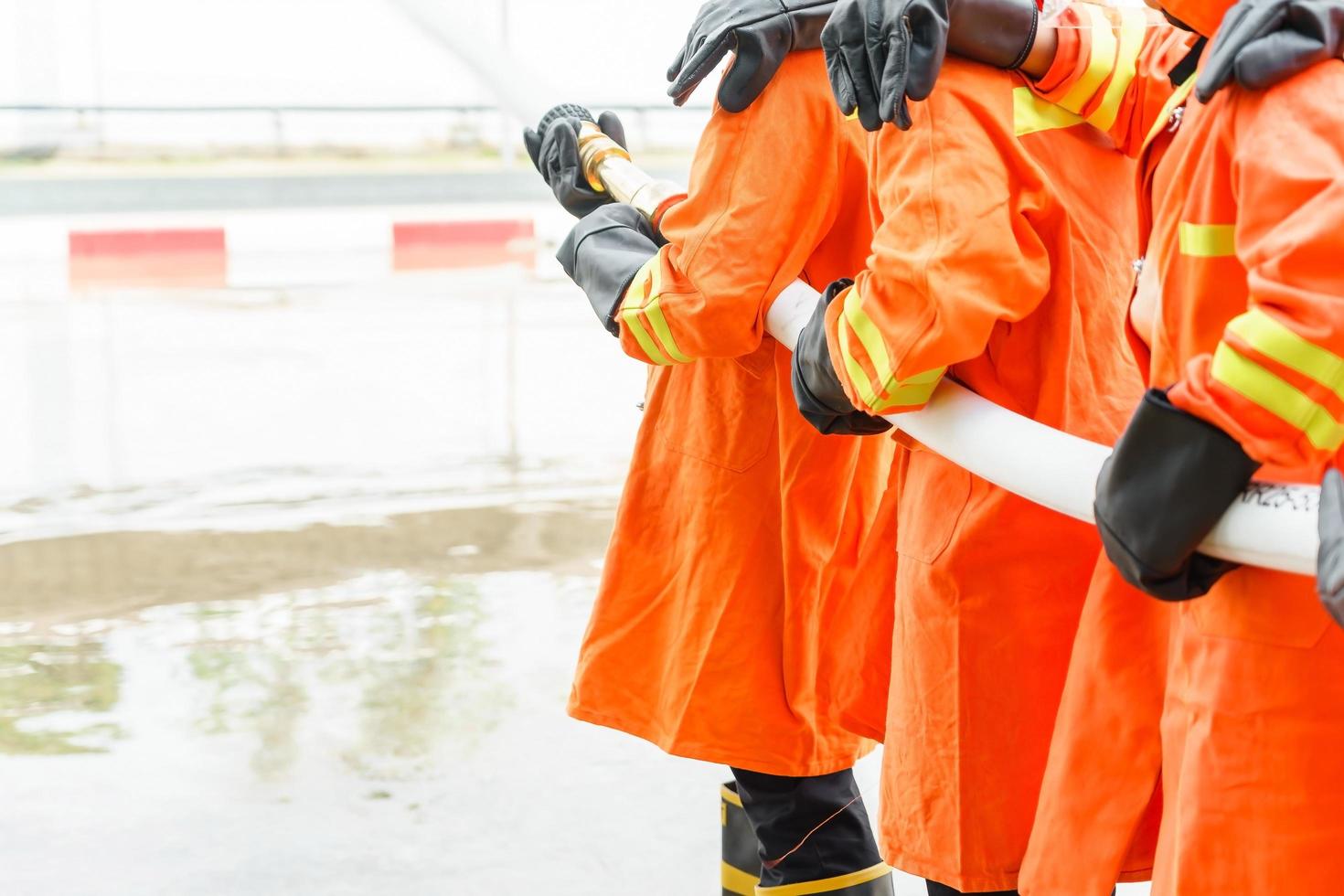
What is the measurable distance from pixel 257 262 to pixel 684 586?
985 cm

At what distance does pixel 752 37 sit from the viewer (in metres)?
1.69

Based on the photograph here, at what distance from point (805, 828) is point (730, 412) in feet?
1.67

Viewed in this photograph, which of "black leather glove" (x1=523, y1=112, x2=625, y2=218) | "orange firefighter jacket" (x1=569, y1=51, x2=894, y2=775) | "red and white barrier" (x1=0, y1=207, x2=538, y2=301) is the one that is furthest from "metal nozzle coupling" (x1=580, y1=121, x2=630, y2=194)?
"red and white barrier" (x1=0, y1=207, x2=538, y2=301)

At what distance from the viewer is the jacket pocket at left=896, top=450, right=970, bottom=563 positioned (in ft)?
5.13

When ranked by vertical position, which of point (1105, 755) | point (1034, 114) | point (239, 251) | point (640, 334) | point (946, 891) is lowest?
point (239, 251)

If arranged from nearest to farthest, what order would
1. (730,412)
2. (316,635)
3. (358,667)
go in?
(730,412) < (358,667) < (316,635)

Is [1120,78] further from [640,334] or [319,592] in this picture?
[319,592]

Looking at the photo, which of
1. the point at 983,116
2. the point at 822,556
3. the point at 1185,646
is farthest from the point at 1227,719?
the point at 822,556

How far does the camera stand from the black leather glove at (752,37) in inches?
66.6

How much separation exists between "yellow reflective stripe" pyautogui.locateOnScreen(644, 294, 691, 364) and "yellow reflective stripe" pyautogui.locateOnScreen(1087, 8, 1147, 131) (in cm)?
49

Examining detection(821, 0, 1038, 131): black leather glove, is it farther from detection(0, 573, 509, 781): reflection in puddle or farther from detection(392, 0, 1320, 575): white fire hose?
detection(0, 573, 509, 781): reflection in puddle

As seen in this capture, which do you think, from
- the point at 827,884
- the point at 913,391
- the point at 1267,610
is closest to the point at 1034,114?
the point at 913,391

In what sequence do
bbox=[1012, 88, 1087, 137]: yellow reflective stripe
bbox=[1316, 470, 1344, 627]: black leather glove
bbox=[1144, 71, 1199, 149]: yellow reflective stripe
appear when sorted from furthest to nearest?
bbox=[1012, 88, 1087, 137]: yellow reflective stripe, bbox=[1144, 71, 1199, 149]: yellow reflective stripe, bbox=[1316, 470, 1344, 627]: black leather glove

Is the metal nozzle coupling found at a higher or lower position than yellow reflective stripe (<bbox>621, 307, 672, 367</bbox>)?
higher
